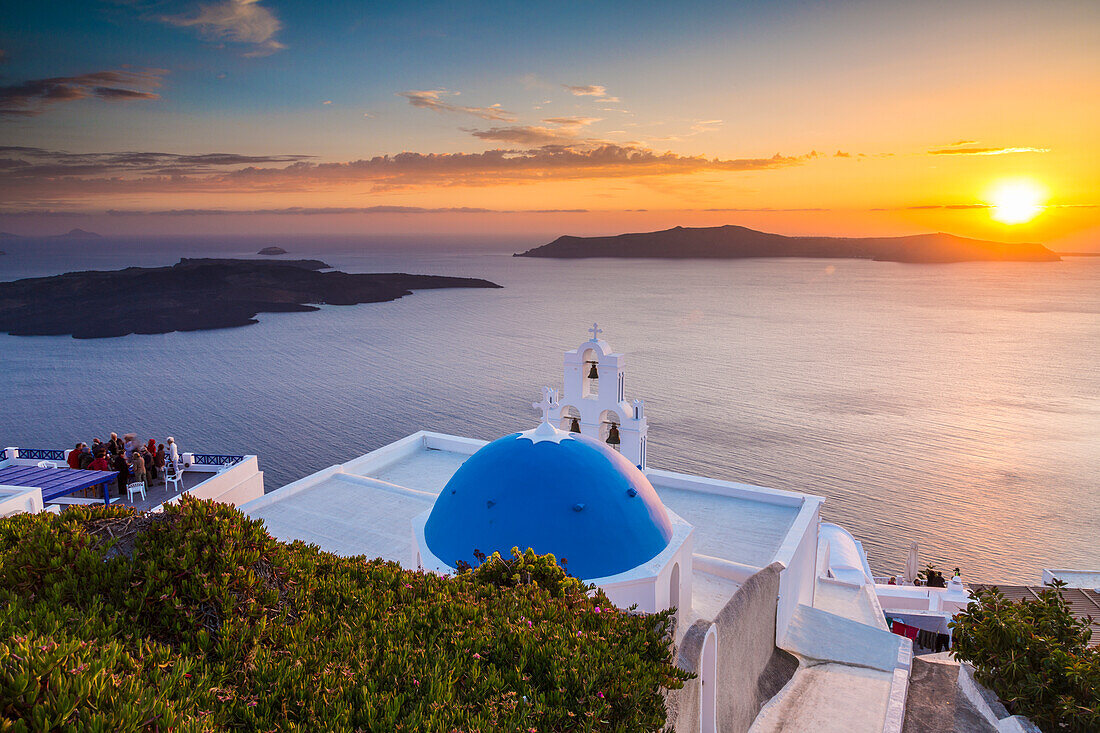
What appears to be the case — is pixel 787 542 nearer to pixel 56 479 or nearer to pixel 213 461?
pixel 213 461

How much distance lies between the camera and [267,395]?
58.3m

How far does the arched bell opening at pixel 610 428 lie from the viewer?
55.4 ft

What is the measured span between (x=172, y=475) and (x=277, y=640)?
14.8 metres

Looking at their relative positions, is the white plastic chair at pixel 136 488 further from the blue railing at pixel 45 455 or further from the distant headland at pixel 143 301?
the distant headland at pixel 143 301

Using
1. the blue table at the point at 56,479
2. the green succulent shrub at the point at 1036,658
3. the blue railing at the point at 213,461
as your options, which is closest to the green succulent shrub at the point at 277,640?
the green succulent shrub at the point at 1036,658

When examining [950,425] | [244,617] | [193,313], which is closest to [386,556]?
[244,617]

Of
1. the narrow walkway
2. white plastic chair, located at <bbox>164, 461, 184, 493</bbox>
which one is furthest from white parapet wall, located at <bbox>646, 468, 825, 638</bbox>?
white plastic chair, located at <bbox>164, 461, 184, 493</bbox>

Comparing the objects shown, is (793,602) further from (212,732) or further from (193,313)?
(193,313)

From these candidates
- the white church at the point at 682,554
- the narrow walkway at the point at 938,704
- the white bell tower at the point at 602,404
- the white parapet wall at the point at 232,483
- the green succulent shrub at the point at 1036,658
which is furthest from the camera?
the white parapet wall at the point at 232,483

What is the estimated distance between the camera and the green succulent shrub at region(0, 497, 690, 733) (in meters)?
4.12

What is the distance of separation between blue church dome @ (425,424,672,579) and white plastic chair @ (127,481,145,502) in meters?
10.3

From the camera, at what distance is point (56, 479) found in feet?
49.9

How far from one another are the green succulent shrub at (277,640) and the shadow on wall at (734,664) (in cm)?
66

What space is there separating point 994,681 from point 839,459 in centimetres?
3486
